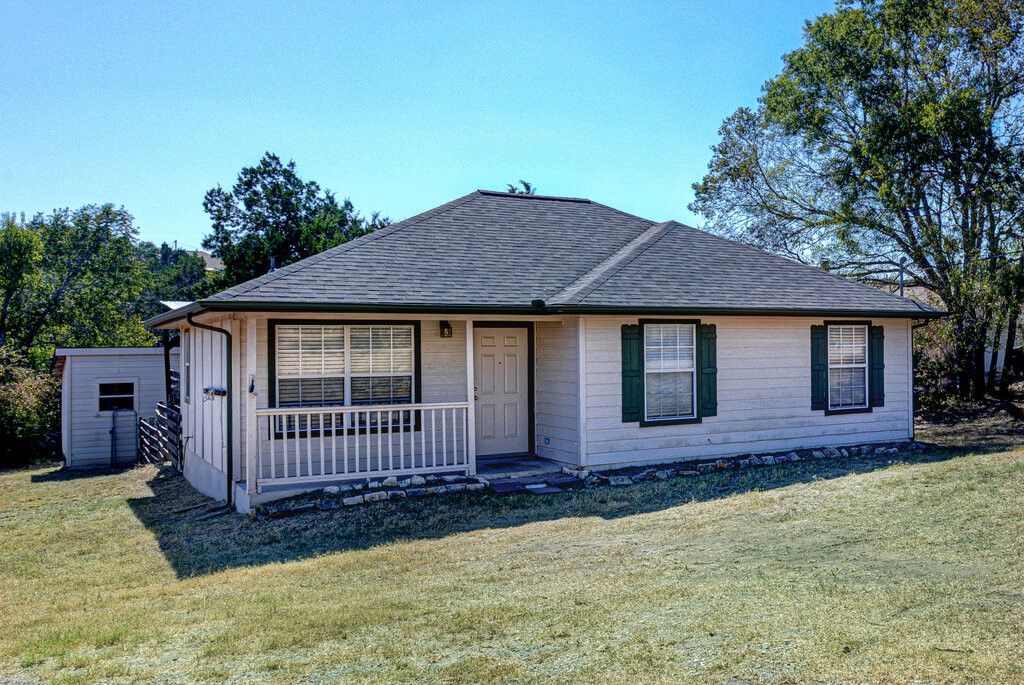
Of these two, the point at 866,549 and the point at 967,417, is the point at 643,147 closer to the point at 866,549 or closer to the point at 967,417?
the point at 967,417

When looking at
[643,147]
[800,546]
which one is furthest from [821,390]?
[643,147]

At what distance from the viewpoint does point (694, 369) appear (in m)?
12.1

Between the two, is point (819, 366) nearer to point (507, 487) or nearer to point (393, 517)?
point (507, 487)

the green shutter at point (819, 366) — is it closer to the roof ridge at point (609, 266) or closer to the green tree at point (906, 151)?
the roof ridge at point (609, 266)

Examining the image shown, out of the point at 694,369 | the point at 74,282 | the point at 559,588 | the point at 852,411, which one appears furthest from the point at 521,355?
the point at 74,282

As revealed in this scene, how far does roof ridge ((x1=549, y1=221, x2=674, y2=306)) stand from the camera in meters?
11.2

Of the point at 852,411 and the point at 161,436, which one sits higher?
the point at 852,411

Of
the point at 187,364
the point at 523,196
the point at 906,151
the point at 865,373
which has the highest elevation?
the point at 906,151

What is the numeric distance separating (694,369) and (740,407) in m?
1.07

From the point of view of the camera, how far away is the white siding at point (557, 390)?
11.2 meters

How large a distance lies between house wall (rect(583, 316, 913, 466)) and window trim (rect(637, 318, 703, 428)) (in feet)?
0.29

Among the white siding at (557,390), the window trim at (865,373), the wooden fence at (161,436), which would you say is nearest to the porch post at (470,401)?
the white siding at (557,390)

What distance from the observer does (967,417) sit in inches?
755

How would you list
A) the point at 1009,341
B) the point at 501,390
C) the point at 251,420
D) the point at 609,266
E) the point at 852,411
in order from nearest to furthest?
the point at 251,420
the point at 501,390
the point at 609,266
the point at 852,411
the point at 1009,341
